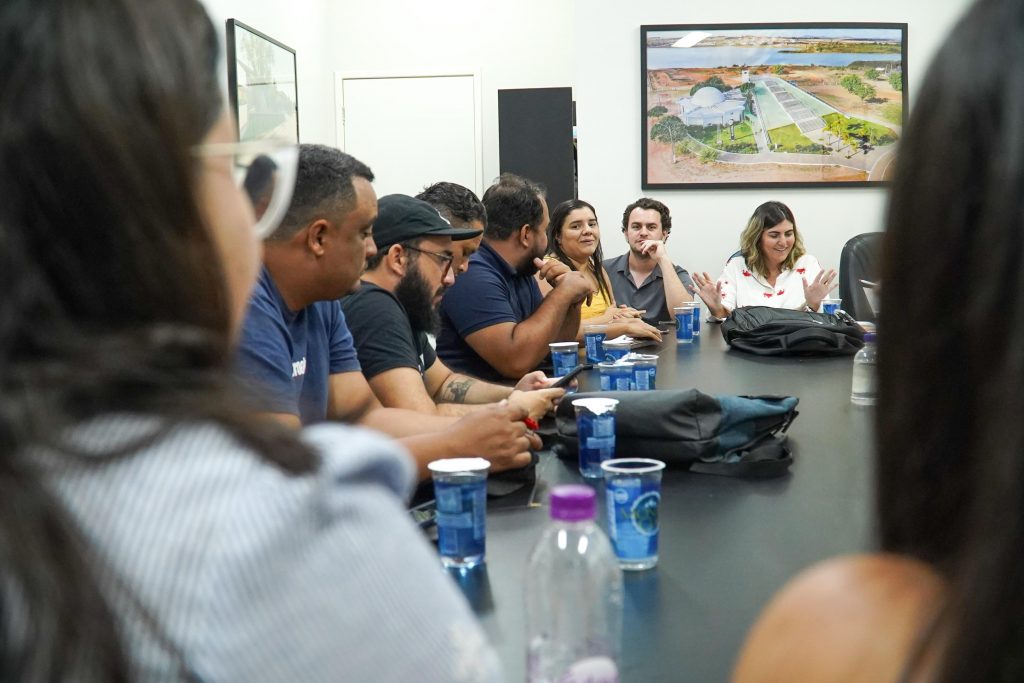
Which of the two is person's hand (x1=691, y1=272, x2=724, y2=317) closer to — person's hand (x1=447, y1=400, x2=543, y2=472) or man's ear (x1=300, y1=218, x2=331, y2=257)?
man's ear (x1=300, y1=218, x2=331, y2=257)

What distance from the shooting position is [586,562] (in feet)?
3.84

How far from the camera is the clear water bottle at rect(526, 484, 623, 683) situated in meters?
1.08

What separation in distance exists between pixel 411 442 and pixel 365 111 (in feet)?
18.6

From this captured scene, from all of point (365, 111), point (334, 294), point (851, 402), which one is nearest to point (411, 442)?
point (334, 294)

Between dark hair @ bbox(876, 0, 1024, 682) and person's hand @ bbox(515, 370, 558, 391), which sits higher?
dark hair @ bbox(876, 0, 1024, 682)

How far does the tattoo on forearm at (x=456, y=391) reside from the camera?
2.97 metres

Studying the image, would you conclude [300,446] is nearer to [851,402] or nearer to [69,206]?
[69,206]

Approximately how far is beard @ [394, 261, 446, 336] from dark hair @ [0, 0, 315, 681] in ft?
7.44

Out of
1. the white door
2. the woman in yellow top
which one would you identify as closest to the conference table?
the woman in yellow top

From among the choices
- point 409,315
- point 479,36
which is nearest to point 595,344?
point 409,315

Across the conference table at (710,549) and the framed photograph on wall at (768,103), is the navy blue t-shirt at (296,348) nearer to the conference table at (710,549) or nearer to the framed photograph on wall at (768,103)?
the conference table at (710,549)

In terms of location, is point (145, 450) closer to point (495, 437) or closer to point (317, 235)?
point (495, 437)

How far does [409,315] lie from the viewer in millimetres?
2879

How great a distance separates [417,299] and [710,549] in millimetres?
1555
